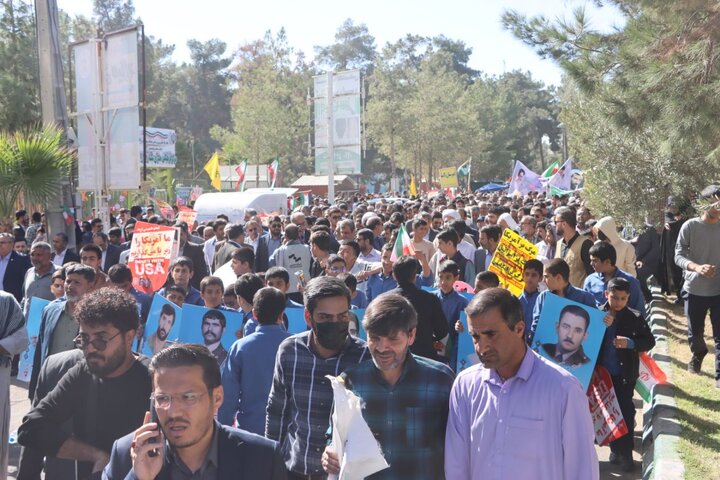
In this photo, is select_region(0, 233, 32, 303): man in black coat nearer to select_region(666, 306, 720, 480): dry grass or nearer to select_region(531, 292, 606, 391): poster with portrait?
select_region(531, 292, 606, 391): poster with portrait

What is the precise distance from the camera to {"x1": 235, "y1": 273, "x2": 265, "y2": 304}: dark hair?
6.20 m

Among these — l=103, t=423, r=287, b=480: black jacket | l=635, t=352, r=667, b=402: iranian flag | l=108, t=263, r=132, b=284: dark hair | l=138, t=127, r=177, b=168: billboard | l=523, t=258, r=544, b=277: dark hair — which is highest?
l=138, t=127, r=177, b=168: billboard

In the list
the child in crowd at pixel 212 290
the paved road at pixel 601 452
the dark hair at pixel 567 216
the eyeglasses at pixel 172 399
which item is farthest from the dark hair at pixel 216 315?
the dark hair at pixel 567 216

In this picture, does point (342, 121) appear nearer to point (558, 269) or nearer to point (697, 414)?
point (697, 414)

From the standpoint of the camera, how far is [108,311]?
3758 millimetres

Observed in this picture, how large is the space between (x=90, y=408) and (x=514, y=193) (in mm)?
29976

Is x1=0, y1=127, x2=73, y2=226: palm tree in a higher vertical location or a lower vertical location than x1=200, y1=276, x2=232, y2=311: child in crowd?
higher

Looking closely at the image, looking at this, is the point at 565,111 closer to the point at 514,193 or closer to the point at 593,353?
the point at 514,193

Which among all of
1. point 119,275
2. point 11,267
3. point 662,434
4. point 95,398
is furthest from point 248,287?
point 11,267

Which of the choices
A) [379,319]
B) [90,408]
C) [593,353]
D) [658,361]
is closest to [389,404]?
[379,319]

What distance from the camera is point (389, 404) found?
3.45 metres

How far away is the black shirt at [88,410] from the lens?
360 cm

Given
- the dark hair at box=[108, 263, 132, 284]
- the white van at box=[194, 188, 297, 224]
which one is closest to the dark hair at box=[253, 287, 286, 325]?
the dark hair at box=[108, 263, 132, 284]

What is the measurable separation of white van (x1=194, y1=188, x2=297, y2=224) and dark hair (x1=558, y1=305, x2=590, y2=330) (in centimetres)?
2124
